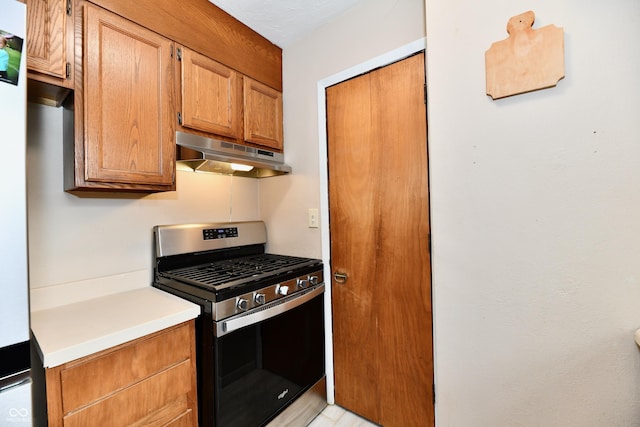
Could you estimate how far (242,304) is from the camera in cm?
127

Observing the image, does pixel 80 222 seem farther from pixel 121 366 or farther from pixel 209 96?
pixel 209 96

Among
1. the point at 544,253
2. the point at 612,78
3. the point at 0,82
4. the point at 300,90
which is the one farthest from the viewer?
the point at 300,90

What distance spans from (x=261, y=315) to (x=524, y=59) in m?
1.54

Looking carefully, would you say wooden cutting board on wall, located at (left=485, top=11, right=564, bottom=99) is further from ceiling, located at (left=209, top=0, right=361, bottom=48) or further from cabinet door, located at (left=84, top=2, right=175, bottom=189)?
cabinet door, located at (left=84, top=2, right=175, bottom=189)

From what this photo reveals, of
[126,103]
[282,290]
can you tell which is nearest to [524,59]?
[282,290]

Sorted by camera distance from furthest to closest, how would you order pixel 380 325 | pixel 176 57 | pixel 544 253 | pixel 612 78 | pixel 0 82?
pixel 380 325 → pixel 176 57 → pixel 544 253 → pixel 612 78 → pixel 0 82

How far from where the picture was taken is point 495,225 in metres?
1.07

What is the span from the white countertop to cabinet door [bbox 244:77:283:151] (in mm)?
1099

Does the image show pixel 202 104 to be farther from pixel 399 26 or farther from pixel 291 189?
pixel 399 26

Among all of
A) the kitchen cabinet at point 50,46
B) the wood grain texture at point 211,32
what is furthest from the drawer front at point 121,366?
the wood grain texture at point 211,32

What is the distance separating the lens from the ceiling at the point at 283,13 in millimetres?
1591

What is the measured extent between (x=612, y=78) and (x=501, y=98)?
30cm

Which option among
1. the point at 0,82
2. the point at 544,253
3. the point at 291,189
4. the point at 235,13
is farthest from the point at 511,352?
the point at 235,13

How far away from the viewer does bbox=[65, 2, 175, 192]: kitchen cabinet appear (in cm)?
116
